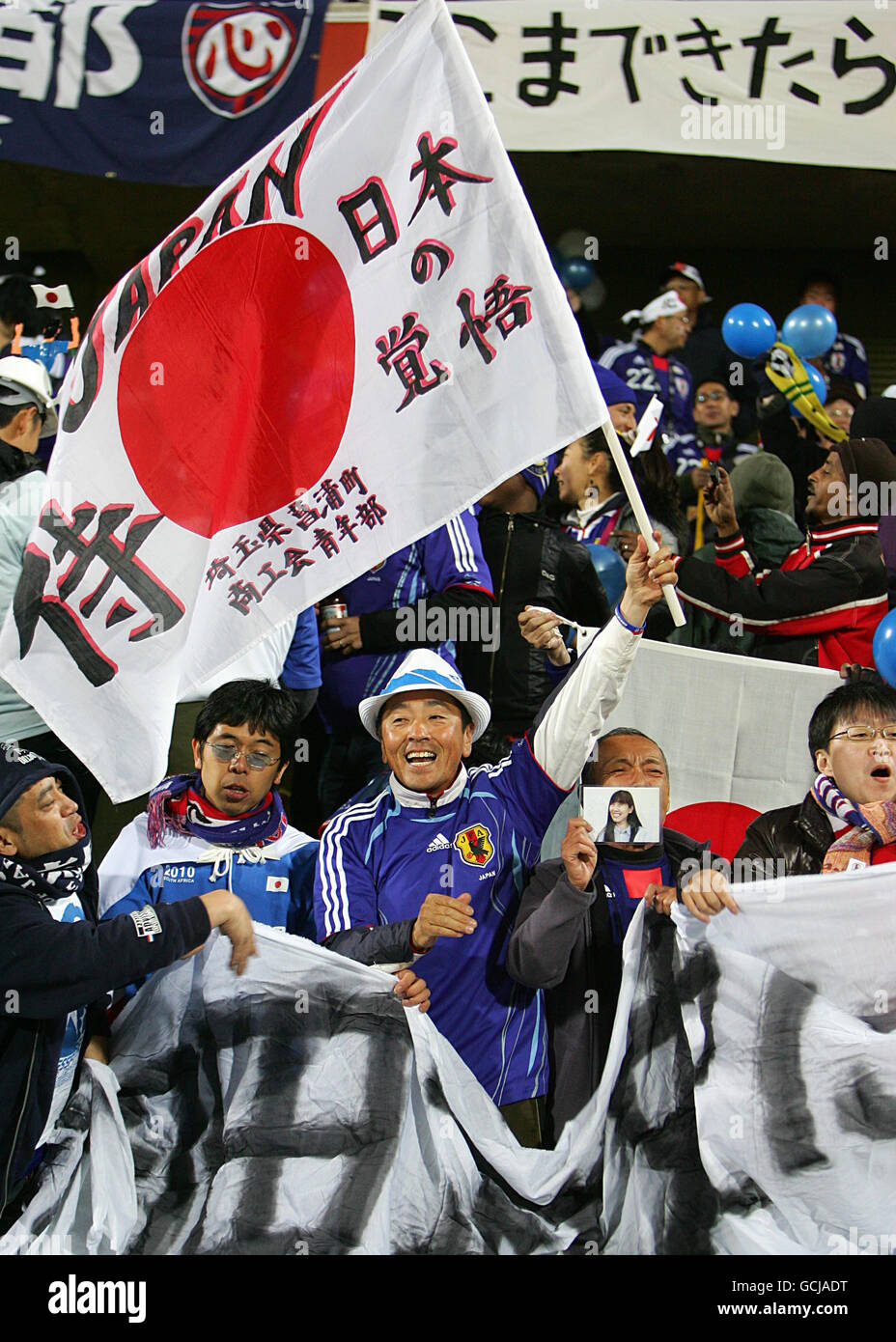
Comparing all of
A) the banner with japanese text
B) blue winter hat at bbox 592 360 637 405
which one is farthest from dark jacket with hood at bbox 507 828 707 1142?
the banner with japanese text

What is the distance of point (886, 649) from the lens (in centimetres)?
482

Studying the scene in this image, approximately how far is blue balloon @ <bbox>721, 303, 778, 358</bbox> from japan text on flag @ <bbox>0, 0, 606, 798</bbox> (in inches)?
145

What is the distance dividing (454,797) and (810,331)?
402 cm

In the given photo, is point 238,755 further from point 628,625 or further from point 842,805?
point 842,805

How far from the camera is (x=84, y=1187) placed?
363 cm

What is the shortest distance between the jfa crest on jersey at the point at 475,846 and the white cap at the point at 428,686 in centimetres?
38

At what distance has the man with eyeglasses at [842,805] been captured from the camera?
12.8ft

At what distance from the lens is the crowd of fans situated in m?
3.65

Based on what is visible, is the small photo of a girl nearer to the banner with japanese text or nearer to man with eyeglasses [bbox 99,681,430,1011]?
man with eyeglasses [bbox 99,681,430,1011]

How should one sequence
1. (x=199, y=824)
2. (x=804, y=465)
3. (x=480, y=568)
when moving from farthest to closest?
(x=804, y=465), (x=480, y=568), (x=199, y=824)
